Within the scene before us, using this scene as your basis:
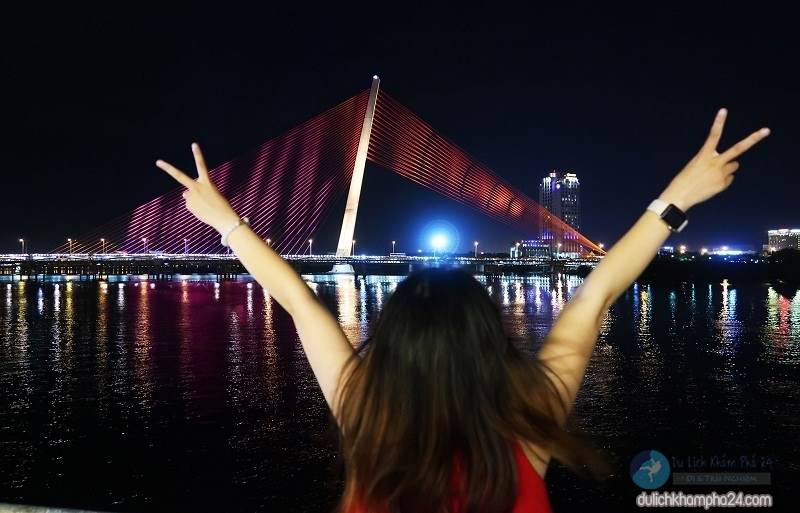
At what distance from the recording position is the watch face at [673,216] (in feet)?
5.58

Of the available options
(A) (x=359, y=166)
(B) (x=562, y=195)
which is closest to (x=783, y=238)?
(B) (x=562, y=195)

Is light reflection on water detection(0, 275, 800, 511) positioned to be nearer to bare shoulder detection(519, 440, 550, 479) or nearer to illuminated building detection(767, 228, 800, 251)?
bare shoulder detection(519, 440, 550, 479)

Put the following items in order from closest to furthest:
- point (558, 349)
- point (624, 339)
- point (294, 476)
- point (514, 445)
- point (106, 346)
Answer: point (514, 445), point (558, 349), point (294, 476), point (106, 346), point (624, 339)

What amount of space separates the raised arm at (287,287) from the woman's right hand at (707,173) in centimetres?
87

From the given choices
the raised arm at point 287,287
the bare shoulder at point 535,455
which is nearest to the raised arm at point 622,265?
the bare shoulder at point 535,455

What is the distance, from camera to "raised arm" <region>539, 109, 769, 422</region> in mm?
1542

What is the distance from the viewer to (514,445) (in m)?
1.37

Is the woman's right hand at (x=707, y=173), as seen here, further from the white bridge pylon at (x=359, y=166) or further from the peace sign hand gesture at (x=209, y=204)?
the white bridge pylon at (x=359, y=166)

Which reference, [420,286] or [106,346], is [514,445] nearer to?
[420,286]

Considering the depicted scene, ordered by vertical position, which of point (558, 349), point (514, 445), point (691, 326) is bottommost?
point (691, 326)

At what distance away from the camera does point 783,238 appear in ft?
566

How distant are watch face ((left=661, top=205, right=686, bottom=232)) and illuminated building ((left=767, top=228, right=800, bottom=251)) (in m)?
183

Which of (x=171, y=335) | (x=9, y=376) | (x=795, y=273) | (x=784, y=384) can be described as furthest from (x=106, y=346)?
(x=795, y=273)

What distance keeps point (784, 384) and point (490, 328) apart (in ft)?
45.2
